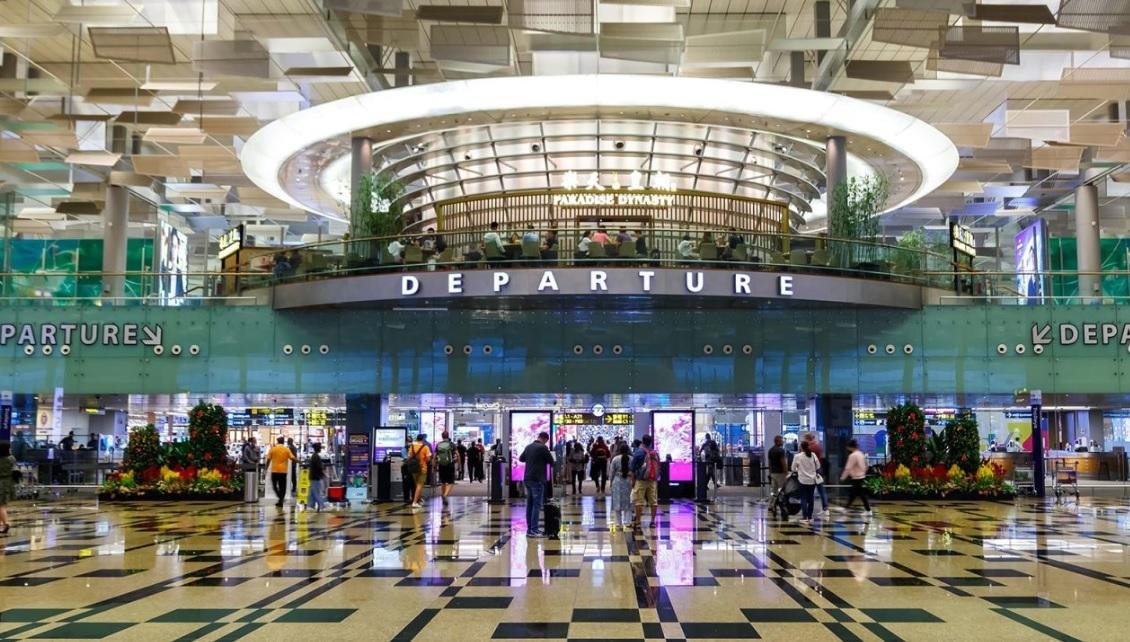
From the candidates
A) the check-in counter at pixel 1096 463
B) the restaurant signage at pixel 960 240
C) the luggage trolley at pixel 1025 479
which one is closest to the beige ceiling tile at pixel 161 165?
the restaurant signage at pixel 960 240

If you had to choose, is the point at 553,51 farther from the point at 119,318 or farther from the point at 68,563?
the point at 68,563

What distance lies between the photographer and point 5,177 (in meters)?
31.4

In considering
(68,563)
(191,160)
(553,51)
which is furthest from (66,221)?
(68,563)

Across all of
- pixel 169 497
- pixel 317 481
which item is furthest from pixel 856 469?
pixel 169 497

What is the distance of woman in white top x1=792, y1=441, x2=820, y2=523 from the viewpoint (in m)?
15.7

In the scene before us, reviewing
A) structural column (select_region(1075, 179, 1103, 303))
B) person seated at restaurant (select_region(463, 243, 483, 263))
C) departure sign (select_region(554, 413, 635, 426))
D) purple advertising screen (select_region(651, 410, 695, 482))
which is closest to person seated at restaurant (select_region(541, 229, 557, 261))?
person seated at restaurant (select_region(463, 243, 483, 263))

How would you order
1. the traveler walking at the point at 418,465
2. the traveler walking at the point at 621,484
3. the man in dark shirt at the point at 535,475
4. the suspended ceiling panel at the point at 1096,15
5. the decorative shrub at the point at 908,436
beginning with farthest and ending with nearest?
the decorative shrub at the point at 908,436
the traveler walking at the point at 418,465
the traveler walking at the point at 621,484
the suspended ceiling panel at the point at 1096,15
the man in dark shirt at the point at 535,475

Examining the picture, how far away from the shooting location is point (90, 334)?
24.0 metres

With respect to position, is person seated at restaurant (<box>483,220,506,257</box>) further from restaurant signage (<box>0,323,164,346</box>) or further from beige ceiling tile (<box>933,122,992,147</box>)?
beige ceiling tile (<box>933,122,992,147</box>)

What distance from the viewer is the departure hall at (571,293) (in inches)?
696

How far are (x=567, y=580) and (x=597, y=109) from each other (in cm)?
1756

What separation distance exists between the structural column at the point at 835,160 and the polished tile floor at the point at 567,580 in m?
11.2

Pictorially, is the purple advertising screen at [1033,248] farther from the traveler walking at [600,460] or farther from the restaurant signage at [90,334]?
the restaurant signage at [90,334]

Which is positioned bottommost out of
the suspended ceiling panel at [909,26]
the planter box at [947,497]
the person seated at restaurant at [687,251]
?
the planter box at [947,497]
